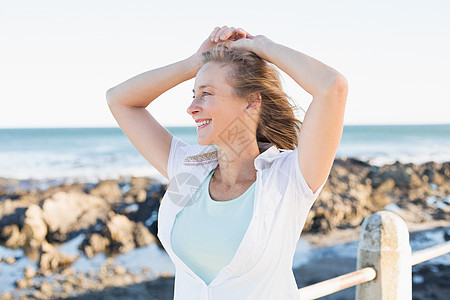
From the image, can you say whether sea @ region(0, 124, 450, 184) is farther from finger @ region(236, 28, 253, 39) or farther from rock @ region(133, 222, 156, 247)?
finger @ region(236, 28, 253, 39)

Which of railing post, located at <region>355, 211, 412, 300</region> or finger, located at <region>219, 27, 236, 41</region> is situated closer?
finger, located at <region>219, 27, 236, 41</region>

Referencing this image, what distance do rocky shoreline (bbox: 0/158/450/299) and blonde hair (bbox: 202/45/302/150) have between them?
4439 mm

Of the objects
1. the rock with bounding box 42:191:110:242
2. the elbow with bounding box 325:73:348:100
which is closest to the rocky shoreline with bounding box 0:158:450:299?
the rock with bounding box 42:191:110:242

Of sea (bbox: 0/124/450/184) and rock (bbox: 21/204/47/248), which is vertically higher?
rock (bbox: 21/204/47/248)

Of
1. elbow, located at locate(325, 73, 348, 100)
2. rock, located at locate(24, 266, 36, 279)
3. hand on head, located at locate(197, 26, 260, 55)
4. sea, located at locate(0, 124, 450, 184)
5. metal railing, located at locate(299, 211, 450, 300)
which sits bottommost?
sea, located at locate(0, 124, 450, 184)

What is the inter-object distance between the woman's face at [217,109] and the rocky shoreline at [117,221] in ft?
14.8

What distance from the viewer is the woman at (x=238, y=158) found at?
1.46 meters

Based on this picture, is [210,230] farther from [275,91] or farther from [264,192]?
[275,91]

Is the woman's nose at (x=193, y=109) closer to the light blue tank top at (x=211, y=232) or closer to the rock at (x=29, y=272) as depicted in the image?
the light blue tank top at (x=211, y=232)

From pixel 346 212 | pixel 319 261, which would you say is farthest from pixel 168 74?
pixel 346 212

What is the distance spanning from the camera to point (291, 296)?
1538 millimetres

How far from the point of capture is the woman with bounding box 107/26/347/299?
57.4 inches

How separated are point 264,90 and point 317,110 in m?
0.35

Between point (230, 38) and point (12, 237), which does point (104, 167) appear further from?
point (230, 38)
